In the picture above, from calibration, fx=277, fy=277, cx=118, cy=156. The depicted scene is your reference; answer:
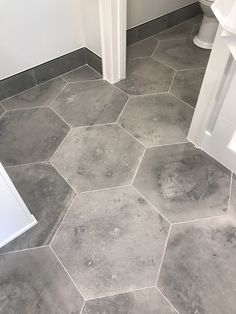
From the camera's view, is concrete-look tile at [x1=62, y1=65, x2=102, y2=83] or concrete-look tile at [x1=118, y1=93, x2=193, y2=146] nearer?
concrete-look tile at [x1=118, y1=93, x2=193, y2=146]

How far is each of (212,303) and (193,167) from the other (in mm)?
598

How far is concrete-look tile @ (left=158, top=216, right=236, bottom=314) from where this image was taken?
98 cm

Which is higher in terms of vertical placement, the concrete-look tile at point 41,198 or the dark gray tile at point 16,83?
the dark gray tile at point 16,83

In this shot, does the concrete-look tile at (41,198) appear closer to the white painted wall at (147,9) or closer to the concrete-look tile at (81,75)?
the concrete-look tile at (81,75)

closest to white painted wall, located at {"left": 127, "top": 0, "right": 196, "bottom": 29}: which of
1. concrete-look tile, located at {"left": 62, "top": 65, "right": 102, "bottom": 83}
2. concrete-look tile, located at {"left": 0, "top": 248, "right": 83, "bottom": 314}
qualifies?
concrete-look tile, located at {"left": 62, "top": 65, "right": 102, "bottom": 83}

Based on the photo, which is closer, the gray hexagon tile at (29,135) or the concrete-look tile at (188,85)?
the gray hexagon tile at (29,135)

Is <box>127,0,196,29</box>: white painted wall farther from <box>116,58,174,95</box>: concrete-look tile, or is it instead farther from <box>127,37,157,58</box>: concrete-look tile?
<box>116,58,174,95</box>: concrete-look tile

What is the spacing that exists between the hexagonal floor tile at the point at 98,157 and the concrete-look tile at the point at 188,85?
467mm

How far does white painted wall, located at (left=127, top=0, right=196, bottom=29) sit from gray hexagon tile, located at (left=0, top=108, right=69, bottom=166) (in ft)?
3.03

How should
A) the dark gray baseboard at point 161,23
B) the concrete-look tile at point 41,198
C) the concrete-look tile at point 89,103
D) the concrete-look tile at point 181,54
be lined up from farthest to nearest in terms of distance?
the dark gray baseboard at point 161,23, the concrete-look tile at point 181,54, the concrete-look tile at point 89,103, the concrete-look tile at point 41,198

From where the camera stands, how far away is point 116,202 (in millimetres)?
1236

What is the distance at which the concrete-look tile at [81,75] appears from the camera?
1834 millimetres

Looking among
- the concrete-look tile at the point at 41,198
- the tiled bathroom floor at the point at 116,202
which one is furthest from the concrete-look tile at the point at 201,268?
the concrete-look tile at the point at 41,198

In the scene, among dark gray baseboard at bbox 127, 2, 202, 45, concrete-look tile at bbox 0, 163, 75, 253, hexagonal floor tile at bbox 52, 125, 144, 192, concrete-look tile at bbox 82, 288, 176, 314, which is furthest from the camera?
dark gray baseboard at bbox 127, 2, 202, 45
